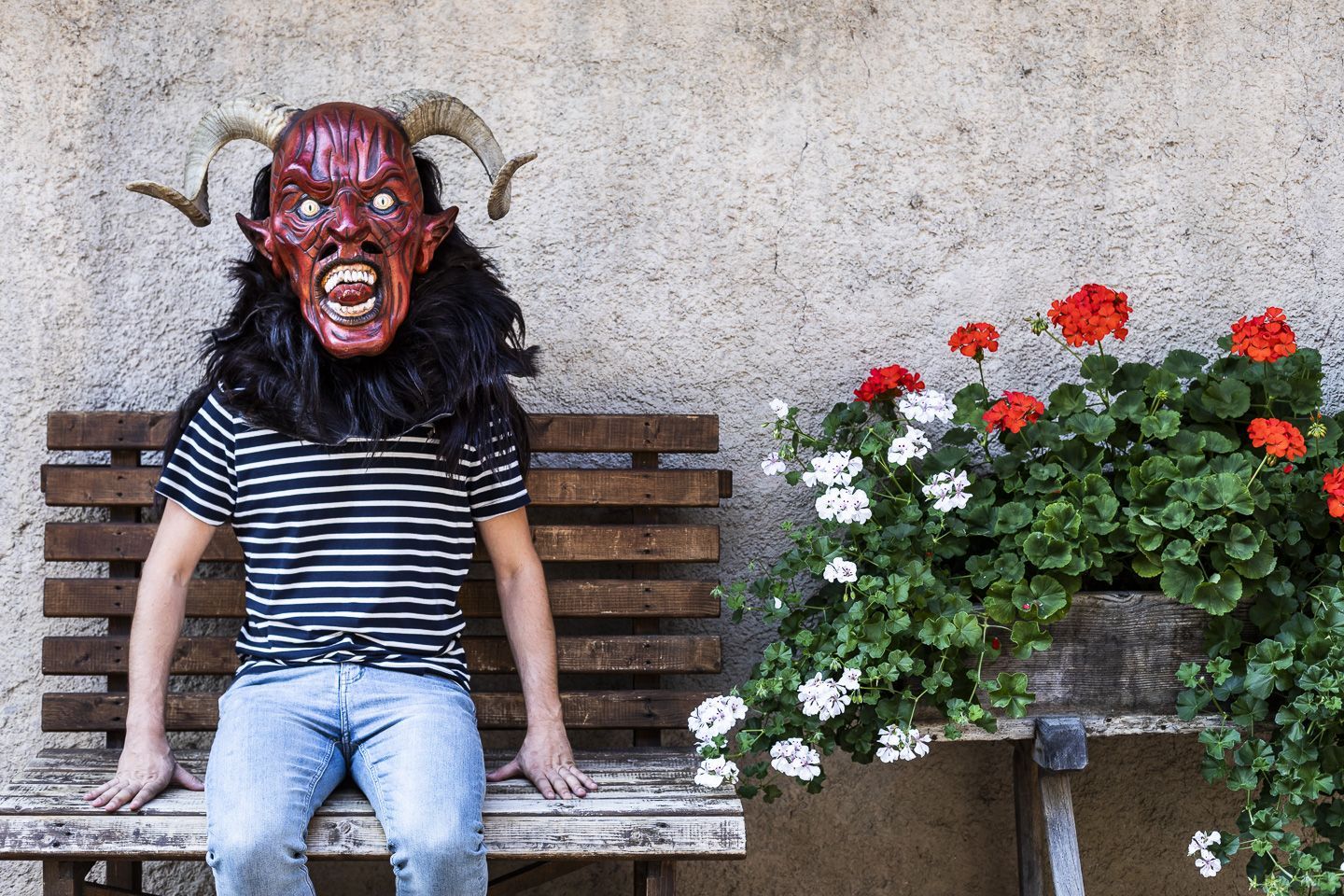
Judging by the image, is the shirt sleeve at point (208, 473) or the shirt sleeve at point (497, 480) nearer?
the shirt sleeve at point (208, 473)

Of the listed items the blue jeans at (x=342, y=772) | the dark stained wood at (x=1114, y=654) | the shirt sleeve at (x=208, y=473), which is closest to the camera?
the blue jeans at (x=342, y=772)

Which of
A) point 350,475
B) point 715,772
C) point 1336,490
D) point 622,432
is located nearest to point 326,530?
point 350,475

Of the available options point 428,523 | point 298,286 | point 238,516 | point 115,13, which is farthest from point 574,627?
point 115,13

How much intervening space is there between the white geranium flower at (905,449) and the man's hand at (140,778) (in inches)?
58.2

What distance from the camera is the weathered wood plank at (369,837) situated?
Answer: 208cm

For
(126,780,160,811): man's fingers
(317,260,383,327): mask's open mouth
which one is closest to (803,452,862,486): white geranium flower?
(317,260,383,327): mask's open mouth

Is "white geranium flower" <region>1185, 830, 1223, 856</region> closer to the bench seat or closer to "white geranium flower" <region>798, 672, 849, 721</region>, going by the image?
"white geranium flower" <region>798, 672, 849, 721</region>

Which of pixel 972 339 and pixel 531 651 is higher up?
pixel 972 339

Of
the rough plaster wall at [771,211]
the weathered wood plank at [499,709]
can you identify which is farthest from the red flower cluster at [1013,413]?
the weathered wood plank at [499,709]

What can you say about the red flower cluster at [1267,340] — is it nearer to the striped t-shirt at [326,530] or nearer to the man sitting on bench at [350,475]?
the man sitting on bench at [350,475]

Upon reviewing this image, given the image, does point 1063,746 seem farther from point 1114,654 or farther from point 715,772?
point 715,772

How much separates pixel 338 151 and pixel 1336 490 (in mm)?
2002

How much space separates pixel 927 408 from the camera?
254 cm

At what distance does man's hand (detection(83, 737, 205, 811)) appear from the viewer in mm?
2152
